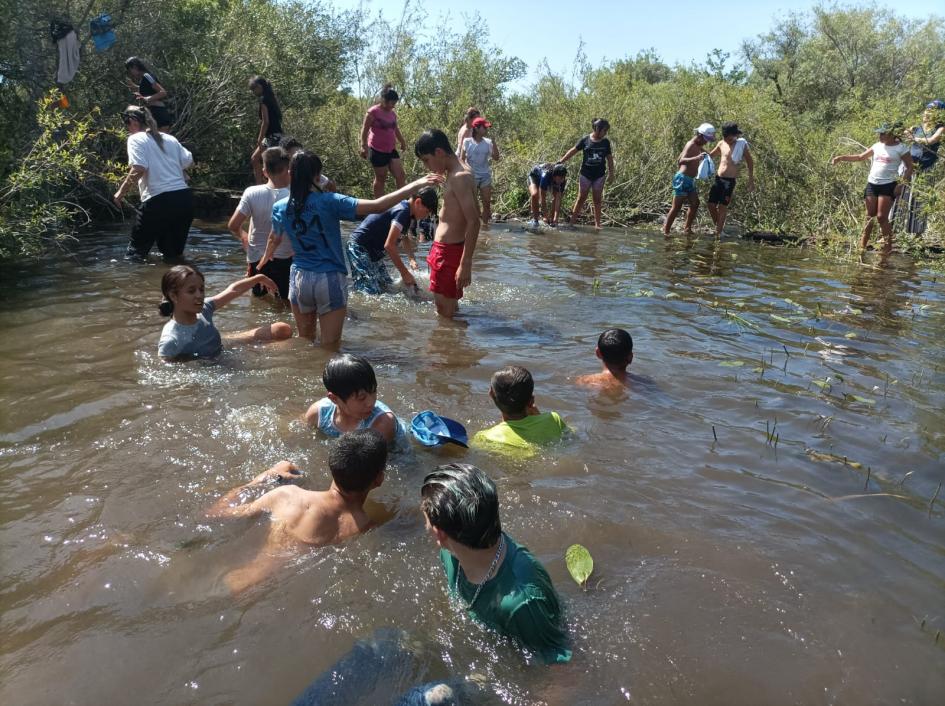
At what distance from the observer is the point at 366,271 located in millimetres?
7652

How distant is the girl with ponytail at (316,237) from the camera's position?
5.06m

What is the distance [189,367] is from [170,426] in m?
1.04

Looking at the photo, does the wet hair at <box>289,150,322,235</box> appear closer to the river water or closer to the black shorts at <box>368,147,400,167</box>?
the river water

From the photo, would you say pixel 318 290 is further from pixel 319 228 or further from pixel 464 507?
pixel 464 507

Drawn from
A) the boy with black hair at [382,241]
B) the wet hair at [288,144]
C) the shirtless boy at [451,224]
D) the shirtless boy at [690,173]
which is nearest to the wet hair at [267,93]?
the wet hair at [288,144]

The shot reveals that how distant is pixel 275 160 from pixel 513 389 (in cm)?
332

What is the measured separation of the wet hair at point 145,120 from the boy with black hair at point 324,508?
542cm

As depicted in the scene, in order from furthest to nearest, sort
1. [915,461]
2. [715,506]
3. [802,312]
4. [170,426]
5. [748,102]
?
[748,102] → [802,312] → [170,426] → [915,461] → [715,506]

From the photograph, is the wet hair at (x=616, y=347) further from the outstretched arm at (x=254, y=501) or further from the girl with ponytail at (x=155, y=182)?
the girl with ponytail at (x=155, y=182)

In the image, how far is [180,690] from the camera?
238cm

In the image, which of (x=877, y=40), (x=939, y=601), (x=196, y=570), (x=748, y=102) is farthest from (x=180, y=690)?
(x=877, y=40)

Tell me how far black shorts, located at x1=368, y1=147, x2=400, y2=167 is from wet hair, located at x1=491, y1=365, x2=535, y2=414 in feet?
26.1

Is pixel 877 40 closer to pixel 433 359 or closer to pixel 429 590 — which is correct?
pixel 433 359

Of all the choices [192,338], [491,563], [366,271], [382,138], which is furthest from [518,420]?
[382,138]
